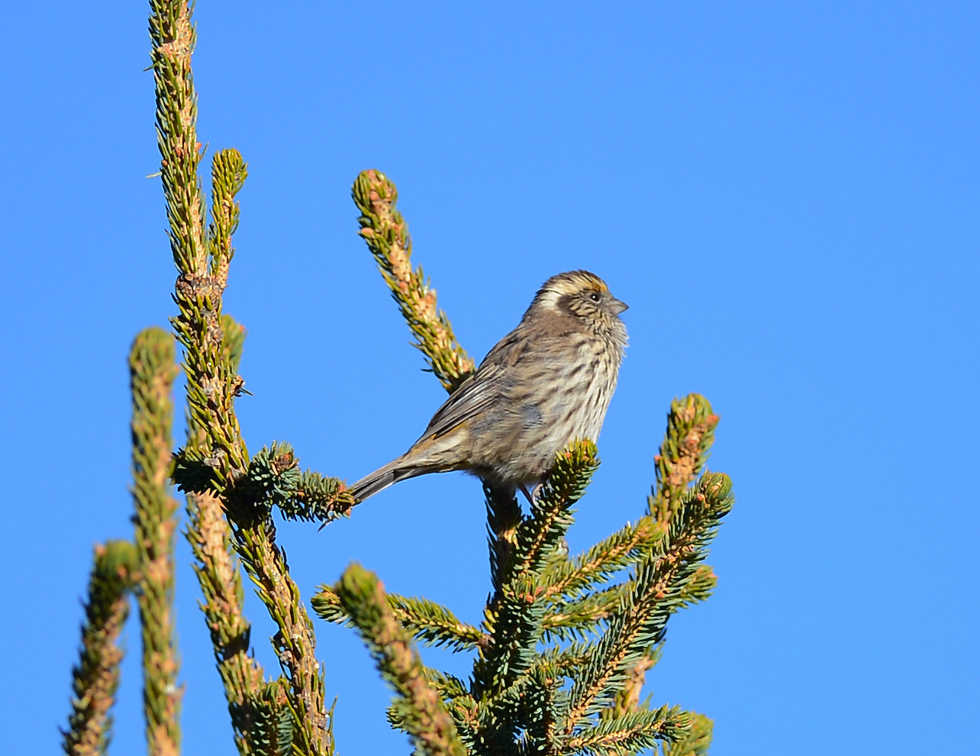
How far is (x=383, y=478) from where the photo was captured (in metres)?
6.05

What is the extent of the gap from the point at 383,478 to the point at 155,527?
4.52 meters

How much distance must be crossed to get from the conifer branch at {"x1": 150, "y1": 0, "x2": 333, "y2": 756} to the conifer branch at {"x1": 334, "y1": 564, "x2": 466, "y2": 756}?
3.95 ft

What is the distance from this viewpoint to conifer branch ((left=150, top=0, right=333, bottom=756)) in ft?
10.2

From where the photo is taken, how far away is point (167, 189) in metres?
3.40

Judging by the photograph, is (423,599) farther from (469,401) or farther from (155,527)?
(469,401)

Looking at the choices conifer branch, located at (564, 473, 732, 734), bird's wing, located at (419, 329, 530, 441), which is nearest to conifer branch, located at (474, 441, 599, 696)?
conifer branch, located at (564, 473, 732, 734)

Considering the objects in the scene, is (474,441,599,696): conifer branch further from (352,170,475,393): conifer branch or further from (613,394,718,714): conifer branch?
(352,170,475,393): conifer branch

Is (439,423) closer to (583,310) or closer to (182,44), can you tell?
(583,310)

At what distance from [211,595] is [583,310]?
202 inches

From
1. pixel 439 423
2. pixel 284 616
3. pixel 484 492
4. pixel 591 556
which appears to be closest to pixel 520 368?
pixel 439 423

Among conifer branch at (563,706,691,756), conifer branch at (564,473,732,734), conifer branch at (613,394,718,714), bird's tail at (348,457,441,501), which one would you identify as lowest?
conifer branch at (563,706,691,756)

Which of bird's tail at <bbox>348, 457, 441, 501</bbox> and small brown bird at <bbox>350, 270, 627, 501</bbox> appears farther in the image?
small brown bird at <bbox>350, 270, 627, 501</bbox>

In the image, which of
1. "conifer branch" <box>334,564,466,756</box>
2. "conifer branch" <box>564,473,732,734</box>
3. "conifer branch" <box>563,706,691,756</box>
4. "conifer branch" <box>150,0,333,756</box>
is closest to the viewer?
"conifer branch" <box>334,564,466,756</box>

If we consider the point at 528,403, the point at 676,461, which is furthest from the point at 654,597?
the point at 528,403
